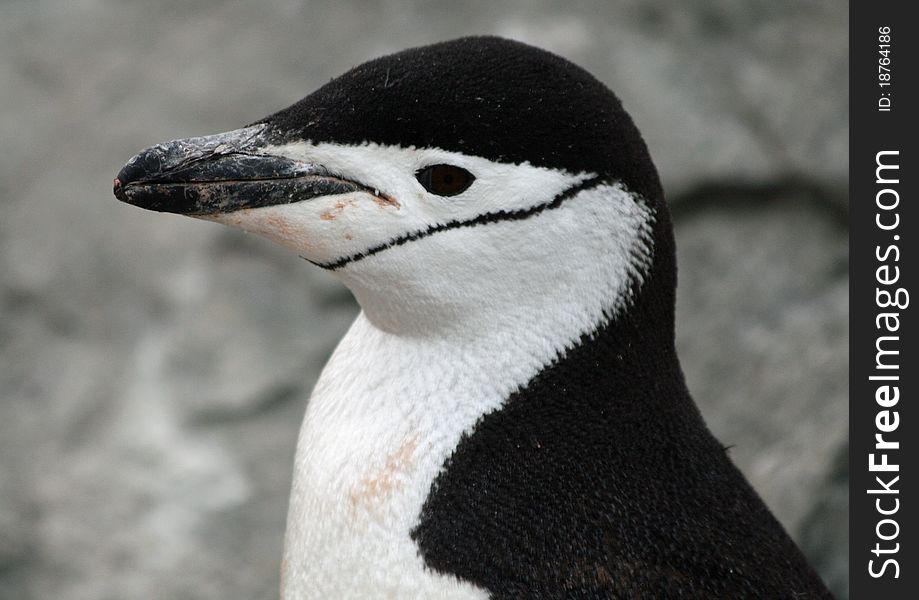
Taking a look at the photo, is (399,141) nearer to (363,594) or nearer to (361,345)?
(361,345)

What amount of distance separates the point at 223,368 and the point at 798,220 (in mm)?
1749

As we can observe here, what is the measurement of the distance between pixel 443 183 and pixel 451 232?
0.22 feet

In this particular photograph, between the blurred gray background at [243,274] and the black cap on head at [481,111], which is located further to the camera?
the blurred gray background at [243,274]

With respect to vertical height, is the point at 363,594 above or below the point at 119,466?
below

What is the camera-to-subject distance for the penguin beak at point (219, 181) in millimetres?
1632

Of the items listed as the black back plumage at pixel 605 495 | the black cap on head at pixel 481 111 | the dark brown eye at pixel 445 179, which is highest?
the black cap on head at pixel 481 111

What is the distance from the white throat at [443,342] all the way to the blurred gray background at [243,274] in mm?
1438

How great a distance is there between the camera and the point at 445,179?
5.28 ft

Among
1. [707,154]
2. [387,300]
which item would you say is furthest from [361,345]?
[707,154]

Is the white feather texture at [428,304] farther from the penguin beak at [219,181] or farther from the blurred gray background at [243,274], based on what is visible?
the blurred gray background at [243,274]

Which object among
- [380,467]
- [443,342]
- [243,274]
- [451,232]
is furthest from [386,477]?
[243,274]

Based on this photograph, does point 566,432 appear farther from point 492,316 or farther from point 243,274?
point 243,274

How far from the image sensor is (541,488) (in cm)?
164
